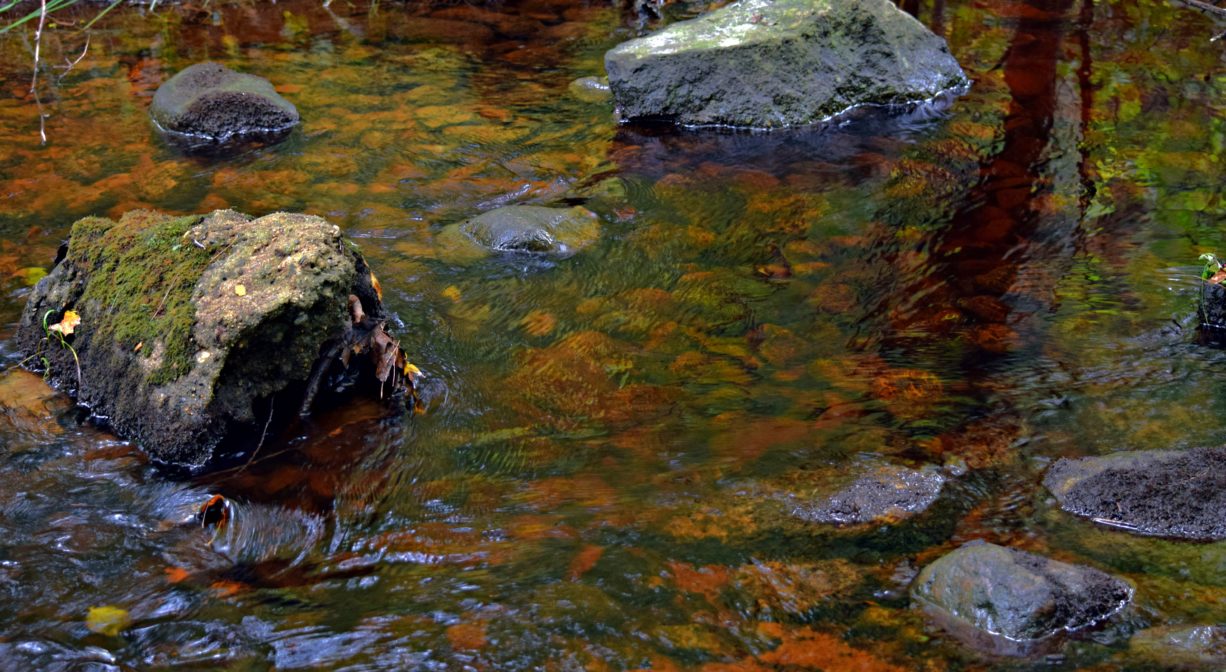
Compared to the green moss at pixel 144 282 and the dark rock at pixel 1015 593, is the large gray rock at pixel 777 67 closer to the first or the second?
the green moss at pixel 144 282

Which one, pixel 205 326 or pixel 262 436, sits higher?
pixel 205 326

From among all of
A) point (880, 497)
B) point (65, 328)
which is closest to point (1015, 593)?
point (880, 497)

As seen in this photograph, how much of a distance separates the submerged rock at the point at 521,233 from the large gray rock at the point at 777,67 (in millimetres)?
1952

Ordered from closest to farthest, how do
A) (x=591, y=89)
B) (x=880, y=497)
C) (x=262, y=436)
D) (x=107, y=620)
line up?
(x=107, y=620)
(x=880, y=497)
(x=262, y=436)
(x=591, y=89)

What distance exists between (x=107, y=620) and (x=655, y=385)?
221 centimetres

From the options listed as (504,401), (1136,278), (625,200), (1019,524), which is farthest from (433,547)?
(1136,278)

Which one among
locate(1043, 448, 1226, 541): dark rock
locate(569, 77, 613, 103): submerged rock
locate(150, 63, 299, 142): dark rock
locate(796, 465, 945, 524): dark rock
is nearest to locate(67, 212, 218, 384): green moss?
locate(796, 465, 945, 524): dark rock

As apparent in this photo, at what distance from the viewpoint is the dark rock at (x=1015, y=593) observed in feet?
9.46

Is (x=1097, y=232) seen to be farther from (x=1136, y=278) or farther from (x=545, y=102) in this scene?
(x=545, y=102)

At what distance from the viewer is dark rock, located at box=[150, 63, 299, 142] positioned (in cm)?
720

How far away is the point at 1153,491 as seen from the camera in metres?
3.39

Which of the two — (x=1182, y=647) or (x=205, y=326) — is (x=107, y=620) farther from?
(x=1182, y=647)

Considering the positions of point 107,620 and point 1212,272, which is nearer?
point 107,620

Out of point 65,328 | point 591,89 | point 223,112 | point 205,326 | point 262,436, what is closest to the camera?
point 205,326
